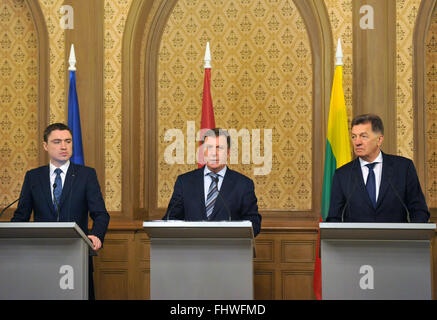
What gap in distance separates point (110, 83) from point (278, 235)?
214cm

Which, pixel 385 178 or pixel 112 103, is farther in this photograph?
pixel 112 103

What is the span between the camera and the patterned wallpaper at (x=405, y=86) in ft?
17.6

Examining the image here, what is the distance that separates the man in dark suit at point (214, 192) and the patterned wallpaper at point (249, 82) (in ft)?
6.37

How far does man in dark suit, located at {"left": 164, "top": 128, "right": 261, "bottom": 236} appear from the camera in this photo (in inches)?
154

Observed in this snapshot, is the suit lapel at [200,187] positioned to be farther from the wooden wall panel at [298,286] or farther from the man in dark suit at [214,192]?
the wooden wall panel at [298,286]

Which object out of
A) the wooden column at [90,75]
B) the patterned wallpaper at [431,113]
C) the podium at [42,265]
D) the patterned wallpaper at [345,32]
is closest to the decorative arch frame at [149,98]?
the patterned wallpaper at [345,32]

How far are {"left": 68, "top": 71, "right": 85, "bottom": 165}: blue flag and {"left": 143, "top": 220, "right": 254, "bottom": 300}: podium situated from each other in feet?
6.74

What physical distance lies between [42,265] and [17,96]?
3.36m

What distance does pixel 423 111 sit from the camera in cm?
537

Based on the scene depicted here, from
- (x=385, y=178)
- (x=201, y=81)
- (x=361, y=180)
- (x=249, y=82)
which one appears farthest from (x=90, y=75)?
(x=385, y=178)

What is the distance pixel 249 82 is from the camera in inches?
236

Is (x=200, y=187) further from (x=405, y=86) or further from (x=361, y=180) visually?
(x=405, y=86)

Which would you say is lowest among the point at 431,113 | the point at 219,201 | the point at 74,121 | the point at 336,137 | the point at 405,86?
the point at 219,201
